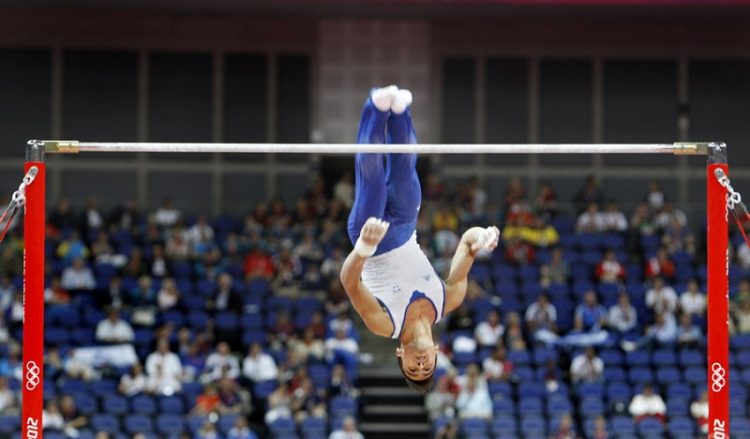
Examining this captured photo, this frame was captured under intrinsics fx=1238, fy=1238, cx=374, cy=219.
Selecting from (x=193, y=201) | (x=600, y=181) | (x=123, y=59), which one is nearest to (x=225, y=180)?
(x=193, y=201)

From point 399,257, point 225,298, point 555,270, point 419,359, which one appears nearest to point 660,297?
point 555,270

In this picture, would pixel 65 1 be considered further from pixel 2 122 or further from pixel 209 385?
pixel 209 385

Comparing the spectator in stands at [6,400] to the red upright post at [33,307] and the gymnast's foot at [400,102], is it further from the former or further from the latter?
the gymnast's foot at [400,102]

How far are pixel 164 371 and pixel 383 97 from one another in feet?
32.0

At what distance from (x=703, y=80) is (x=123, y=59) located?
11432 mm

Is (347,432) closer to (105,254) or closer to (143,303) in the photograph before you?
(143,303)

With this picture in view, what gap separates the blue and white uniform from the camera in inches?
358

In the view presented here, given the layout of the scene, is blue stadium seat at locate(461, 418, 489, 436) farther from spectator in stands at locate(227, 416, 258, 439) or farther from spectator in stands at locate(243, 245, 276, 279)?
spectator in stands at locate(243, 245, 276, 279)

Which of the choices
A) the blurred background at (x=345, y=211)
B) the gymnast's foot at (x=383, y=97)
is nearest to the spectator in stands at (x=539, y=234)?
the blurred background at (x=345, y=211)

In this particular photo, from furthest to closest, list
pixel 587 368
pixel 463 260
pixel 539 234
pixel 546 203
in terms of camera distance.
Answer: pixel 546 203, pixel 539 234, pixel 587 368, pixel 463 260

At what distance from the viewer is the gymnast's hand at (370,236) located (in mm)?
8156

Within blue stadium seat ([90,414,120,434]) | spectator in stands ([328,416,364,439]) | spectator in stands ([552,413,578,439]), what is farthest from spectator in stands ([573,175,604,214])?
blue stadium seat ([90,414,120,434])

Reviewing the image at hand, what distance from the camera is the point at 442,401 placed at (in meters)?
17.5

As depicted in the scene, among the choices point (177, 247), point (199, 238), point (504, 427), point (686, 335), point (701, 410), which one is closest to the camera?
point (504, 427)
